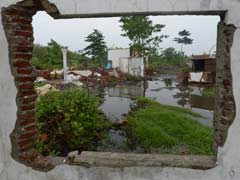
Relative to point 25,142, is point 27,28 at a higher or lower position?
higher

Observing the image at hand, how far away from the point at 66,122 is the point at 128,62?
16317 millimetres

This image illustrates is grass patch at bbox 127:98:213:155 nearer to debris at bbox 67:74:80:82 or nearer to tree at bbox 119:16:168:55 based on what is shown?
debris at bbox 67:74:80:82

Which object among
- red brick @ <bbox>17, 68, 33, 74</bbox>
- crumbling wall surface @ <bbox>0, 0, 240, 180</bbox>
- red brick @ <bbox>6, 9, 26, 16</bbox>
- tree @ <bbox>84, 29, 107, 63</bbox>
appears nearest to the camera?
crumbling wall surface @ <bbox>0, 0, 240, 180</bbox>

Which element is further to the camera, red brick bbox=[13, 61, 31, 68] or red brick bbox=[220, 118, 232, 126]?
red brick bbox=[13, 61, 31, 68]

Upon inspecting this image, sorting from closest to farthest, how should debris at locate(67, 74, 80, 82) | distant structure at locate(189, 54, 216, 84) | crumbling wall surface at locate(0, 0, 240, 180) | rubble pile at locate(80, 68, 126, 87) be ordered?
crumbling wall surface at locate(0, 0, 240, 180)
debris at locate(67, 74, 80, 82)
rubble pile at locate(80, 68, 126, 87)
distant structure at locate(189, 54, 216, 84)

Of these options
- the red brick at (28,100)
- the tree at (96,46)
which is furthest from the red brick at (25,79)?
the tree at (96,46)

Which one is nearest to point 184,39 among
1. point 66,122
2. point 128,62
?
point 128,62

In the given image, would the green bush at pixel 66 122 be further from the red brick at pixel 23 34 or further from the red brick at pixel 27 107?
the red brick at pixel 23 34

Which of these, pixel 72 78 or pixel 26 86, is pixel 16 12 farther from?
pixel 72 78

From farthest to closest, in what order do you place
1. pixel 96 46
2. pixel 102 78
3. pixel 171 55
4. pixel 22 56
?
pixel 171 55, pixel 96 46, pixel 102 78, pixel 22 56

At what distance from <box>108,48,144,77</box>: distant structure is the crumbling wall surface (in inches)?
701

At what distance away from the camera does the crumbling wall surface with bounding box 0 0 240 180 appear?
7.29 ft

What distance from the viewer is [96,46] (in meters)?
27.5

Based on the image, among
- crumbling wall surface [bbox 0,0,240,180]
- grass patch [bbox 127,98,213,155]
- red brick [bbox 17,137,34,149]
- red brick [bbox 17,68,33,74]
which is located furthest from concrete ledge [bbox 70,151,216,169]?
grass patch [bbox 127,98,213,155]
